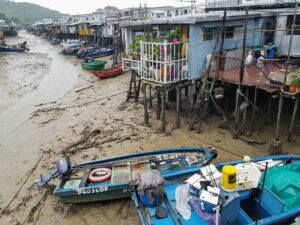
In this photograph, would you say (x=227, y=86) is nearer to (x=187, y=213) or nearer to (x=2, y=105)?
(x=187, y=213)

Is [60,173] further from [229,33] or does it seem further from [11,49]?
[11,49]

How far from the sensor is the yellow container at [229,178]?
16.2 ft

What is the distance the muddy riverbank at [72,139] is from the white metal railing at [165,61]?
2.43 metres

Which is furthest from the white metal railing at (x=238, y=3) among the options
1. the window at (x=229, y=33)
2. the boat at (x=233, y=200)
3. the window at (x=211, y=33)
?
the boat at (x=233, y=200)

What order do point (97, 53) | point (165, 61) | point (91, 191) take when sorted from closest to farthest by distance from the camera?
point (91, 191) → point (165, 61) → point (97, 53)

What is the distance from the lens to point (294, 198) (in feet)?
18.5

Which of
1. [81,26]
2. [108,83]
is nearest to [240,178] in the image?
[108,83]

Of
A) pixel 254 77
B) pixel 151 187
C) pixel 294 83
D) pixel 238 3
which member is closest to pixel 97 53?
pixel 238 3

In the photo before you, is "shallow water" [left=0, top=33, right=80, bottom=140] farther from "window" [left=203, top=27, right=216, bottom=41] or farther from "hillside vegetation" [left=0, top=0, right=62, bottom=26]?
"hillside vegetation" [left=0, top=0, right=62, bottom=26]

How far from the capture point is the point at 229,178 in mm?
4945

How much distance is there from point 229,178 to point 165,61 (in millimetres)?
6948

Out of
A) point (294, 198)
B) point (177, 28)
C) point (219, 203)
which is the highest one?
point (177, 28)

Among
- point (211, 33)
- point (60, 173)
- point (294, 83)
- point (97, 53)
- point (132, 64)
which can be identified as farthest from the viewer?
point (97, 53)

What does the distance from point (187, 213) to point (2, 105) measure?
17.3 metres
